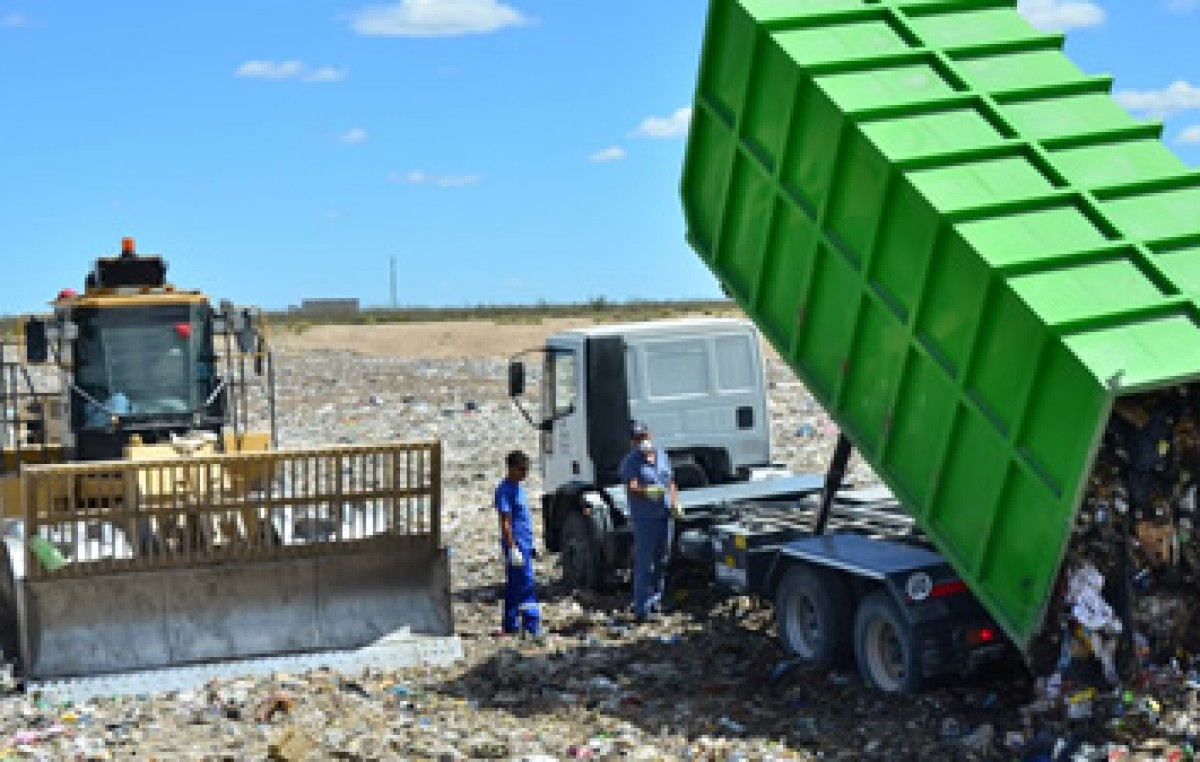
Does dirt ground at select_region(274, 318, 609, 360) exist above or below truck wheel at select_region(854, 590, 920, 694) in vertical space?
above

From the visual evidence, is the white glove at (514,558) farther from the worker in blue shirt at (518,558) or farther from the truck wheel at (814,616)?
the truck wheel at (814,616)

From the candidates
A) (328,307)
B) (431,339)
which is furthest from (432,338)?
(328,307)

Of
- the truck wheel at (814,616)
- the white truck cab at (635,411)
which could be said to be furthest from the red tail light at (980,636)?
the white truck cab at (635,411)

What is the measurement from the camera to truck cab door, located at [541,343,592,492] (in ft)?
44.8

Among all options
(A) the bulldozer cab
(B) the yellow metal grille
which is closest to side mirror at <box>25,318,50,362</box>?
(A) the bulldozer cab

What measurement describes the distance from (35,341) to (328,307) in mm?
81495

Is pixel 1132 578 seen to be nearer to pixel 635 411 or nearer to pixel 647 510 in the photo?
pixel 647 510

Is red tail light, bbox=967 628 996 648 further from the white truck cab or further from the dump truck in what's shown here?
the white truck cab

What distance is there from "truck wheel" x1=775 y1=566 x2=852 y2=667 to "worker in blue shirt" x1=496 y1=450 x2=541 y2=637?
1957 millimetres

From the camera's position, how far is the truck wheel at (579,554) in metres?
13.4

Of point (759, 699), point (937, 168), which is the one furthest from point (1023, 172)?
point (759, 699)

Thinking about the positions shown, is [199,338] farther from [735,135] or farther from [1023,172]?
[1023,172]

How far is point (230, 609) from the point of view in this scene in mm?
11188

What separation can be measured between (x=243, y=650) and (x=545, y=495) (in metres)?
3.74
